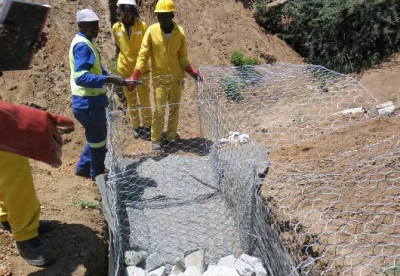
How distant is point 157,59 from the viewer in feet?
17.7

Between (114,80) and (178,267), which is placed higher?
(114,80)

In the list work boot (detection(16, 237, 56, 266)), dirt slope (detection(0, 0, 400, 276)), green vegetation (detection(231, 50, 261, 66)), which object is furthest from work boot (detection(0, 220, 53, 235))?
green vegetation (detection(231, 50, 261, 66))

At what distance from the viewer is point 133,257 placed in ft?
12.3

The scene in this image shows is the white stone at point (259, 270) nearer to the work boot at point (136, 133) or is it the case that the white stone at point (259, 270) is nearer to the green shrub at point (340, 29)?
the work boot at point (136, 133)

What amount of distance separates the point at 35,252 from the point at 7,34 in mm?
1393

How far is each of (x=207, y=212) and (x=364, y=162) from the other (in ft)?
5.57

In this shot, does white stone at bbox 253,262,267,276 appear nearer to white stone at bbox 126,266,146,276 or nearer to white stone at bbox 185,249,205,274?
white stone at bbox 185,249,205,274

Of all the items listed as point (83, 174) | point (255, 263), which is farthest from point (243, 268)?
point (83, 174)

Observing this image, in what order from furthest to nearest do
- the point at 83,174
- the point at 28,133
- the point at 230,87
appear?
the point at 230,87, the point at 83,174, the point at 28,133

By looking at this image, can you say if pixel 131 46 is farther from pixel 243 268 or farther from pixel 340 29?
pixel 340 29

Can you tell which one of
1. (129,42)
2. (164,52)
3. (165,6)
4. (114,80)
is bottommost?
(114,80)

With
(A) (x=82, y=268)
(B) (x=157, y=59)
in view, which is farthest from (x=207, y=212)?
(B) (x=157, y=59)

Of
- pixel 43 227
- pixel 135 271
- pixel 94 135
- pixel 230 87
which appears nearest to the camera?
pixel 43 227

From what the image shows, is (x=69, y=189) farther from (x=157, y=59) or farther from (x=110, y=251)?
(x=157, y=59)
